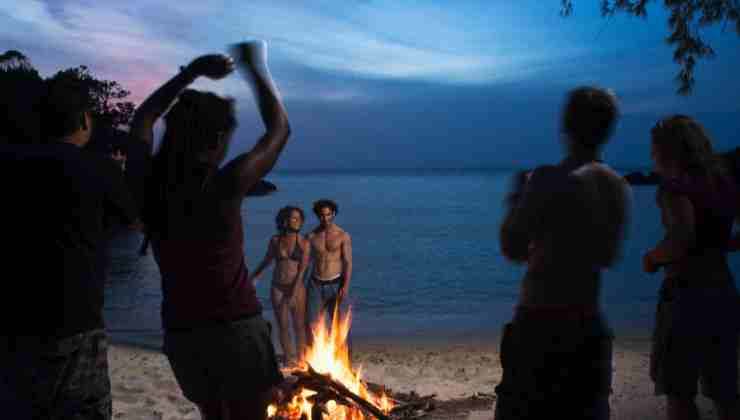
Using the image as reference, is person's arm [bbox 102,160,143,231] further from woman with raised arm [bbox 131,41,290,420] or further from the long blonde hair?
the long blonde hair

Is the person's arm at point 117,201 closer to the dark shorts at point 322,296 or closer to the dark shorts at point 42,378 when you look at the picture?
the dark shorts at point 42,378

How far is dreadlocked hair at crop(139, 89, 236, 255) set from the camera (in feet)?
8.43

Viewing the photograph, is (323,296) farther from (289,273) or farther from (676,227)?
(676,227)

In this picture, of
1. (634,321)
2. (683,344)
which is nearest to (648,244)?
(634,321)

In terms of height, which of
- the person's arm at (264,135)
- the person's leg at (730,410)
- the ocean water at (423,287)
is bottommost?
the ocean water at (423,287)

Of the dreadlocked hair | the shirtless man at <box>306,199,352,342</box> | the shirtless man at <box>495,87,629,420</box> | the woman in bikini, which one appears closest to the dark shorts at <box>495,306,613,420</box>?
the shirtless man at <box>495,87,629,420</box>

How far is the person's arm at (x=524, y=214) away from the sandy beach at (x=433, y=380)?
3537 millimetres

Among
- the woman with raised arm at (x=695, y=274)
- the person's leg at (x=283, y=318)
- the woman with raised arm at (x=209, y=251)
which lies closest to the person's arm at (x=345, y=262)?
the person's leg at (x=283, y=318)

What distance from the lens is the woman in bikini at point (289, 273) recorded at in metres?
8.62

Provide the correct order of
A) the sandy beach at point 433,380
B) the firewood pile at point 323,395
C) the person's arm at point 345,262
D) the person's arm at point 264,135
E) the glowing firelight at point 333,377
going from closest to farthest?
the person's arm at point 264,135, the firewood pile at point 323,395, the glowing firelight at point 333,377, the sandy beach at point 433,380, the person's arm at point 345,262

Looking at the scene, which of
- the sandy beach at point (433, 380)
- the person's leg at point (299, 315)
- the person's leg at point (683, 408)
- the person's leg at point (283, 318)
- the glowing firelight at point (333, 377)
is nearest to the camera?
the person's leg at point (683, 408)

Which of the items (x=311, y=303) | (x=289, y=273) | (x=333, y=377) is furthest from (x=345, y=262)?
(x=333, y=377)

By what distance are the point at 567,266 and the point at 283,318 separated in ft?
21.5

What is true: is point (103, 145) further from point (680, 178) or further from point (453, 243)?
point (680, 178)
